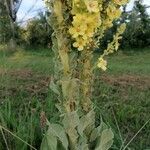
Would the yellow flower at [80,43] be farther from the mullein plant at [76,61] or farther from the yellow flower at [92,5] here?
the yellow flower at [92,5]

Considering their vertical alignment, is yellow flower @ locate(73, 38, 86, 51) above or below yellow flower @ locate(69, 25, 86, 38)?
below

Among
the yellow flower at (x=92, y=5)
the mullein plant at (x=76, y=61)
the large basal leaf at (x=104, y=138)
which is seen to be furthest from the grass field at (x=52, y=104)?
the yellow flower at (x=92, y=5)

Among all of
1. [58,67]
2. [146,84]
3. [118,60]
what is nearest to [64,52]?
[58,67]

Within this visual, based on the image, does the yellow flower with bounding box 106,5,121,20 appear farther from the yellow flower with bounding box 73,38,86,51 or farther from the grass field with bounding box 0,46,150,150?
the grass field with bounding box 0,46,150,150

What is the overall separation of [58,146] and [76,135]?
0.22 metres

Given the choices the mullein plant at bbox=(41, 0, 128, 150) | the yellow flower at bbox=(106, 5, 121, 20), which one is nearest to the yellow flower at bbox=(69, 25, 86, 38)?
the mullein plant at bbox=(41, 0, 128, 150)

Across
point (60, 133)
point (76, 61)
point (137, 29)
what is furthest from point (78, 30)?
point (137, 29)

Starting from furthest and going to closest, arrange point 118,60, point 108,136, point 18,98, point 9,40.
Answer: point 9,40 → point 118,60 → point 18,98 → point 108,136

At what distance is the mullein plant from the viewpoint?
8.92 feet

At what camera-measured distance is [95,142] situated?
3197 mm

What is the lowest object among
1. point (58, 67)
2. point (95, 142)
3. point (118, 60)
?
point (118, 60)

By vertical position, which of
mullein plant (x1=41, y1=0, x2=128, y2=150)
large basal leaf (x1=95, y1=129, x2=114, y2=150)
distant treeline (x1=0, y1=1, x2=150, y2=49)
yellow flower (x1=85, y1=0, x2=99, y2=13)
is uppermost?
yellow flower (x1=85, y1=0, x2=99, y2=13)

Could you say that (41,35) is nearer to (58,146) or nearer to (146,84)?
(146,84)

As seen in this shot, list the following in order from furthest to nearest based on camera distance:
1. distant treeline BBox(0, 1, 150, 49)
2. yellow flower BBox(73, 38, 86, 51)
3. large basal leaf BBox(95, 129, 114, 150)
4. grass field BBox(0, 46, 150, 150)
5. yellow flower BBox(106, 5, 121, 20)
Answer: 1. distant treeline BBox(0, 1, 150, 49)
2. grass field BBox(0, 46, 150, 150)
3. large basal leaf BBox(95, 129, 114, 150)
4. yellow flower BBox(106, 5, 121, 20)
5. yellow flower BBox(73, 38, 86, 51)
